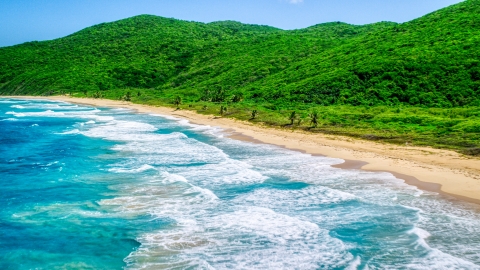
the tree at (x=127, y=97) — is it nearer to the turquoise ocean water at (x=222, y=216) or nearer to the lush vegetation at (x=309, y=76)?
the lush vegetation at (x=309, y=76)

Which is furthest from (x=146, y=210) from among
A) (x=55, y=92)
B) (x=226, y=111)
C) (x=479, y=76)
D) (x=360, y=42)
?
(x=55, y=92)

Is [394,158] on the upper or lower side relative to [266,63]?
lower

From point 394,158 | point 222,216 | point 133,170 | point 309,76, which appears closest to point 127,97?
point 309,76

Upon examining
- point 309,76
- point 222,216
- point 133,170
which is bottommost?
point 133,170

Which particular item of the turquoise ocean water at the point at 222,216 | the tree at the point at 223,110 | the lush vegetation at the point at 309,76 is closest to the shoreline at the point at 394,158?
the turquoise ocean water at the point at 222,216

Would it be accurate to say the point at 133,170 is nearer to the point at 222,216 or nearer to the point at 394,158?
the point at 222,216

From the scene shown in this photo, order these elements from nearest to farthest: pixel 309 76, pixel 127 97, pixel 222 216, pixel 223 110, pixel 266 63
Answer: pixel 222 216 → pixel 223 110 → pixel 309 76 → pixel 127 97 → pixel 266 63
